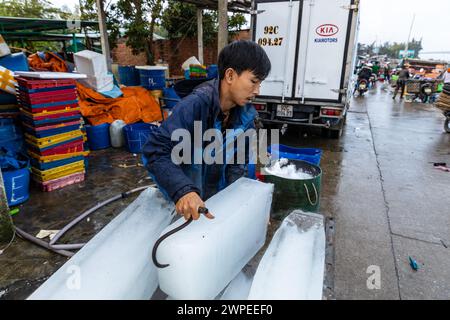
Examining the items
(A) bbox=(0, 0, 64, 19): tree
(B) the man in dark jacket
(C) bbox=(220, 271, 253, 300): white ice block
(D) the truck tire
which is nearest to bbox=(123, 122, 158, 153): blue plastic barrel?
(B) the man in dark jacket

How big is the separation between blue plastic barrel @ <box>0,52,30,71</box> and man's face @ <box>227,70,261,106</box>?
4331 mm

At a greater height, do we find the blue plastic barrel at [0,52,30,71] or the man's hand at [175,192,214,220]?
the blue plastic barrel at [0,52,30,71]

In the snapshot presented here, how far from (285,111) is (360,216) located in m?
3.04

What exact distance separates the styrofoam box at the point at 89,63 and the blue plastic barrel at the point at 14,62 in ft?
5.27

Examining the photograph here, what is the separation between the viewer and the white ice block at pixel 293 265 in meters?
1.16

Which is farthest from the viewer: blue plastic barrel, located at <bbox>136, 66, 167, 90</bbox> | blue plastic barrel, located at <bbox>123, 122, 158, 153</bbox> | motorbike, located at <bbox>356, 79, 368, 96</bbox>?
motorbike, located at <bbox>356, 79, 368, 96</bbox>

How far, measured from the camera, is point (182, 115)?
52.5 inches

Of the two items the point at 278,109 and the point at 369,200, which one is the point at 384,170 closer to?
the point at 369,200

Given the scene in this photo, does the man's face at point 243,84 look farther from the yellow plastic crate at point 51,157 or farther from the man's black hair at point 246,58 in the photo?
the yellow plastic crate at point 51,157

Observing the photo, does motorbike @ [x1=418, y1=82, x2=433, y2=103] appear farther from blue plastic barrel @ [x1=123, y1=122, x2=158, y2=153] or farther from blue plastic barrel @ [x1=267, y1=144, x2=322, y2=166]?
blue plastic barrel @ [x1=123, y1=122, x2=158, y2=153]

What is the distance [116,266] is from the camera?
1.23 metres

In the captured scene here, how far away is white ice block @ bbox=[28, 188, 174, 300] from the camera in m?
1.13
